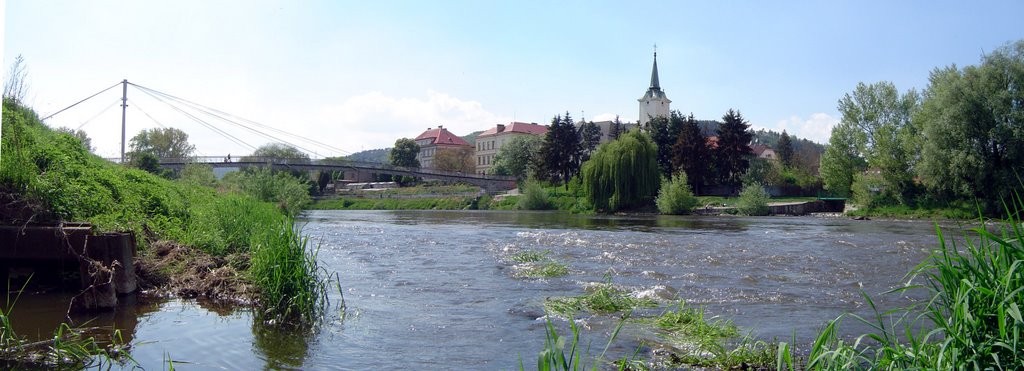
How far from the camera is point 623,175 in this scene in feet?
179

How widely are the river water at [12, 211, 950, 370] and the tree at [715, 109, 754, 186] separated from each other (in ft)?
149

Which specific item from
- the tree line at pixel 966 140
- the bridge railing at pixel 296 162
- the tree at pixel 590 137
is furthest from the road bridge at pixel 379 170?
the tree line at pixel 966 140

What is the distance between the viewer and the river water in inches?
290

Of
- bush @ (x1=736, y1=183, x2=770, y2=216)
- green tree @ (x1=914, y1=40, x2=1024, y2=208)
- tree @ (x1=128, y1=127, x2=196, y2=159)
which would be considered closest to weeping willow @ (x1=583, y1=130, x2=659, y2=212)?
bush @ (x1=736, y1=183, x2=770, y2=216)

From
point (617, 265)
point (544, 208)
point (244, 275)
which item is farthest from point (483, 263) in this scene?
point (544, 208)

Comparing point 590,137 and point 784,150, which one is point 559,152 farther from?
point 784,150

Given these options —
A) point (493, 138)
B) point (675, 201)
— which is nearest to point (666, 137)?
point (675, 201)

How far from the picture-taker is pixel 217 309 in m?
9.48

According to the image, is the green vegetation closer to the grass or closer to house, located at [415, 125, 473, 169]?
the grass

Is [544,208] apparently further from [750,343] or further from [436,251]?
[750,343]

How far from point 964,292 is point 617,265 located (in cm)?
1175

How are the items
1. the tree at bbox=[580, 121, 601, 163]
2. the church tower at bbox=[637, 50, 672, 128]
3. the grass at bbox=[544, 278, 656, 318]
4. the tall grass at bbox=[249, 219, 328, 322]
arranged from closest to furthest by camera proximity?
the tall grass at bbox=[249, 219, 328, 322]
the grass at bbox=[544, 278, 656, 318]
the tree at bbox=[580, 121, 601, 163]
the church tower at bbox=[637, 50, 672, 128]

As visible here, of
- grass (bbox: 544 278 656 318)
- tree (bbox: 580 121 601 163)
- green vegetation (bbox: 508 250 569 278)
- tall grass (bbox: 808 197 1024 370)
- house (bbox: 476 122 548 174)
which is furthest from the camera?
house (bbox: 476 122 548 174)

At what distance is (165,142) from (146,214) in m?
94.5
